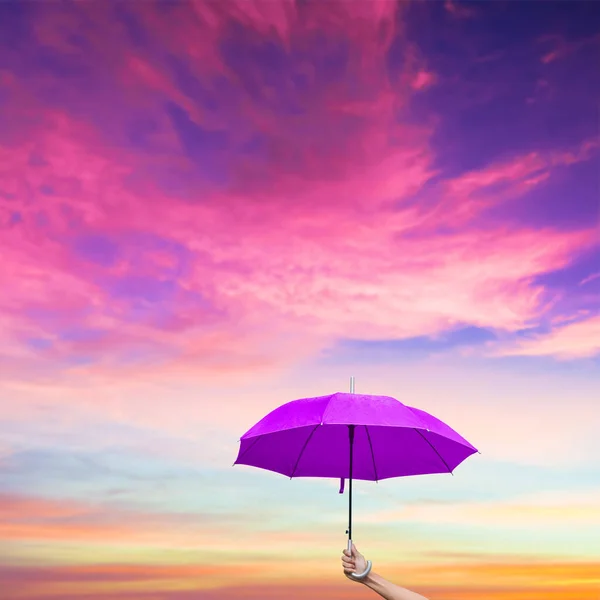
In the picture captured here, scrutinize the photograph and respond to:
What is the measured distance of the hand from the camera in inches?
229

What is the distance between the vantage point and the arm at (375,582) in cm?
521

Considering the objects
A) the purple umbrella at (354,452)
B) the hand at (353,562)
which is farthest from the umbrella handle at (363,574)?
the purple umbrella at (354,452)

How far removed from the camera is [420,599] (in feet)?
16.7

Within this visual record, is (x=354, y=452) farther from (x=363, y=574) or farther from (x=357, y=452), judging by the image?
(x=363, y=574)

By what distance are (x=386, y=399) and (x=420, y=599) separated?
212 cm

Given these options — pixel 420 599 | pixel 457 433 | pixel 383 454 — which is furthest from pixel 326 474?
pixel 420 599

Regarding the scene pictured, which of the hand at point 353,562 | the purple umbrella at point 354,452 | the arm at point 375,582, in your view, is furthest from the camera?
the purple umbrella at point 354,452

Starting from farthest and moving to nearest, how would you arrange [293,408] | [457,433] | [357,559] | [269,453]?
[269,453]
[457,433]
[293,408]
[357,559]

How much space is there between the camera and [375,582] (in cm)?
558

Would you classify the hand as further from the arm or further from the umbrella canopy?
the umbrella canopy

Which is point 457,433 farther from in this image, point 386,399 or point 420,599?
point 420,599

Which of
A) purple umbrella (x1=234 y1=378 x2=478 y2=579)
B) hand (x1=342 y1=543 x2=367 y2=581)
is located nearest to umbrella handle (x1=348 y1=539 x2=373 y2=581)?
hand (x1=342 y1=543 x2=367 y2=581)

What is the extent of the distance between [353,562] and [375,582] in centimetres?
33

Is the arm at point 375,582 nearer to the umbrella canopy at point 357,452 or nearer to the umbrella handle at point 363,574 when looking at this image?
the umbrella handle at point 363,574
